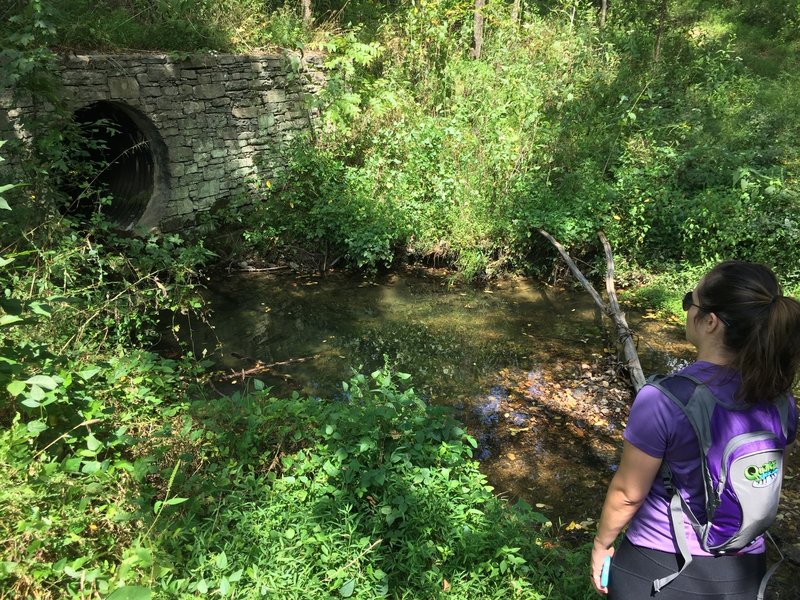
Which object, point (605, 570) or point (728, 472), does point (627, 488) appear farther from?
point (605, 570)

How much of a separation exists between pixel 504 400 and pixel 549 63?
8183 mm

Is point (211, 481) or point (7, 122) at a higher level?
point (7, 122)

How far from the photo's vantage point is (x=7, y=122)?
6.05 meters

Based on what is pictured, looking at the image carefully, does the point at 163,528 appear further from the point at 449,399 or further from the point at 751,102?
the point at 751,102

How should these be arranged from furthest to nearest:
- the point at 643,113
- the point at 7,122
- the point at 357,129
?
the point at 357,129 < the point at 643,113 < the point at 7,122

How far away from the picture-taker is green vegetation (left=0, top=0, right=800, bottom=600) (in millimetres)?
2455

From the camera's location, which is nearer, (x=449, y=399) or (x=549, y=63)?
(x=449, y=399)

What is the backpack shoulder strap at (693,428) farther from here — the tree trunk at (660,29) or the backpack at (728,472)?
the tree trunk at (660,29)

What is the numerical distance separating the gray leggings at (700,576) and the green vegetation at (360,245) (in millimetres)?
949

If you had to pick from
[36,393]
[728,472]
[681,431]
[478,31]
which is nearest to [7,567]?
[36,393]

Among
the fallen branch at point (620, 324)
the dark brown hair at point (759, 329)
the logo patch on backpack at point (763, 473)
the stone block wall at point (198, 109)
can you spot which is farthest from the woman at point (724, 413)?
the stone block wall at point (198, 109)

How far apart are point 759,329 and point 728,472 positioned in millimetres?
429

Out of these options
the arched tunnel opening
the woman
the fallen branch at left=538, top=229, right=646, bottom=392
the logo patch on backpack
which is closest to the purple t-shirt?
the woman

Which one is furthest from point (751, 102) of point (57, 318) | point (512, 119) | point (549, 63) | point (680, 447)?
point (57, 318)
